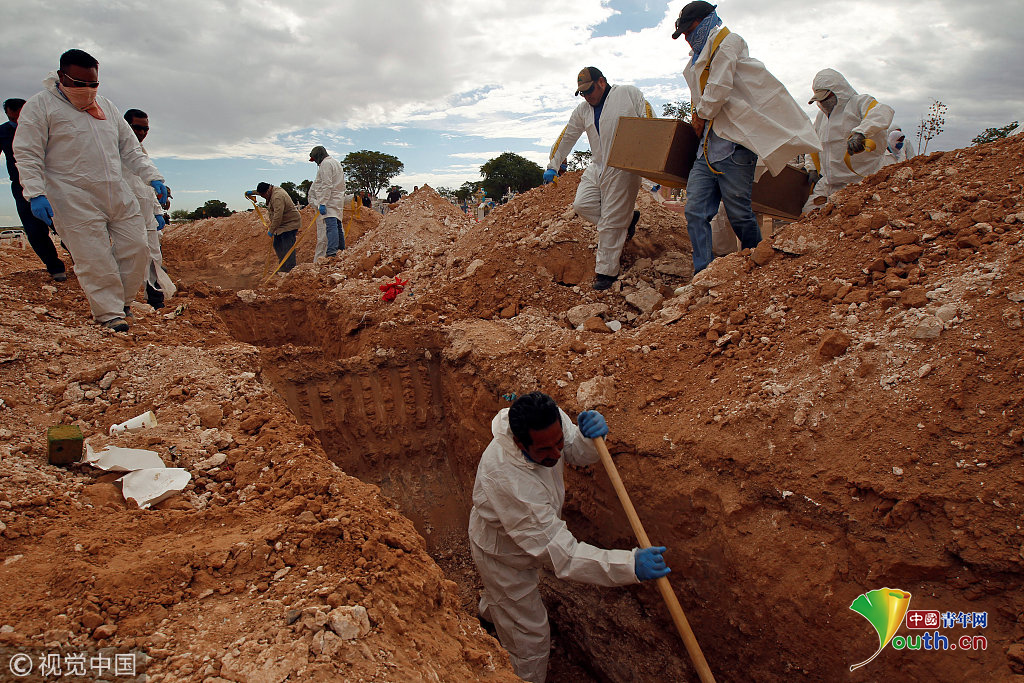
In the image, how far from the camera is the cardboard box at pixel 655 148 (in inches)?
143

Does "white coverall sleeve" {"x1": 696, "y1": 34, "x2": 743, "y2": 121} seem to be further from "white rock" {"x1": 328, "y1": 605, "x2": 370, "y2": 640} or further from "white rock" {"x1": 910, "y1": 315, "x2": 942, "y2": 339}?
"white rock" {"x1": 328, "y1": 605, "x2": 370, "y2": 640}

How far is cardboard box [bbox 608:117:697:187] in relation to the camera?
11.9 feet

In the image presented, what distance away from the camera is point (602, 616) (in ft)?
10.5

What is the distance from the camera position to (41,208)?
11.7 feet

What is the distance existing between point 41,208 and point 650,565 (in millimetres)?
4396

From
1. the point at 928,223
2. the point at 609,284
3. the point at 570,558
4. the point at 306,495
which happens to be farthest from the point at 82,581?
the point at 928,223

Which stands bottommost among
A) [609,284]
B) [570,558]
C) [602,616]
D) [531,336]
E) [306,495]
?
[602,616]

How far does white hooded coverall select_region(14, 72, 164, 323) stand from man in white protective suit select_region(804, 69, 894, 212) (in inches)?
209

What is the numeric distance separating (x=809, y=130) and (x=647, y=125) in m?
1.01

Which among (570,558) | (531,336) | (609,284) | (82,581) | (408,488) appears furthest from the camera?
(408,488)

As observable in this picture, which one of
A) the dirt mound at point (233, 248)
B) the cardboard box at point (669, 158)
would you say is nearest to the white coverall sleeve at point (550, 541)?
the cardboard box at point (669, 158)

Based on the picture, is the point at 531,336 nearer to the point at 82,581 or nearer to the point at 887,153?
the point at 82,581

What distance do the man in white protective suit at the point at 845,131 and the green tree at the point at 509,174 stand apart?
75.8 feet

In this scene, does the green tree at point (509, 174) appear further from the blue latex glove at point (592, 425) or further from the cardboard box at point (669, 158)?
the blue latex glove at point (592, 425)
